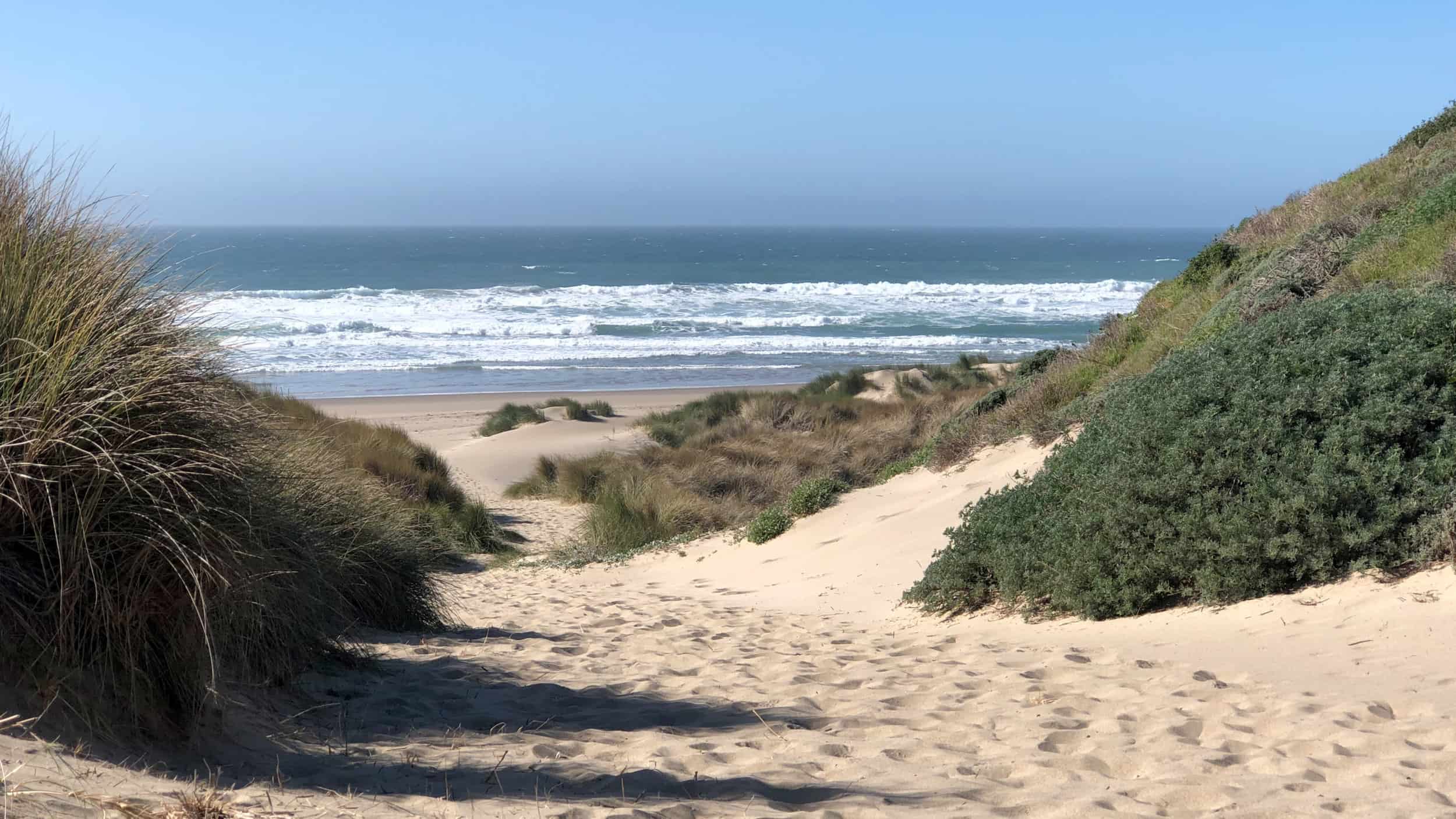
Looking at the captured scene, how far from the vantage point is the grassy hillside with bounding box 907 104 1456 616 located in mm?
5461

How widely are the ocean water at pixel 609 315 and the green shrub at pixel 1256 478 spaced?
15.9ft

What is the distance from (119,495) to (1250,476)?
17.7ft

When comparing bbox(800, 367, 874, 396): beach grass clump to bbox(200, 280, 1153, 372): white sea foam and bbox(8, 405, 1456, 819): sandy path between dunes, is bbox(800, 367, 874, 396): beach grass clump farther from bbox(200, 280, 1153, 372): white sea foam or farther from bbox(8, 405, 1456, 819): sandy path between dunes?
bbox(8, 405, 1456, 819): sandy path between dunes

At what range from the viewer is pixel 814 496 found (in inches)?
494

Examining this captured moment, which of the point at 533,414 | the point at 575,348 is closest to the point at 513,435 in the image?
the point at 533,414

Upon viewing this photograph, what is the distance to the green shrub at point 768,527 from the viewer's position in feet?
39.7

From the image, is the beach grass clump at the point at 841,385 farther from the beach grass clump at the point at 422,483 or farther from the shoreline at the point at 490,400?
the beach grass clump at the point at 422,483

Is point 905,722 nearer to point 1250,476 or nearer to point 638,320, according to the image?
point 1250,476


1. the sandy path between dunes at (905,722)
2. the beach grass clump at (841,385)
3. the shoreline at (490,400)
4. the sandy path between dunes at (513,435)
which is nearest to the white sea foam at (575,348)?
the shoreline at (490,400)

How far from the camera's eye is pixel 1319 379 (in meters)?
6.18

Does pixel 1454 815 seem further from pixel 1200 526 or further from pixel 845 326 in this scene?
pixel 845 326

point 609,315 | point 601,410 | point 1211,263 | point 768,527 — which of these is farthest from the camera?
point 609,315

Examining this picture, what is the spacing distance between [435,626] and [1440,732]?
5837 millimetres

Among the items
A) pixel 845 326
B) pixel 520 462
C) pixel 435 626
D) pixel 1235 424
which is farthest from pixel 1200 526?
pixel 845 326
